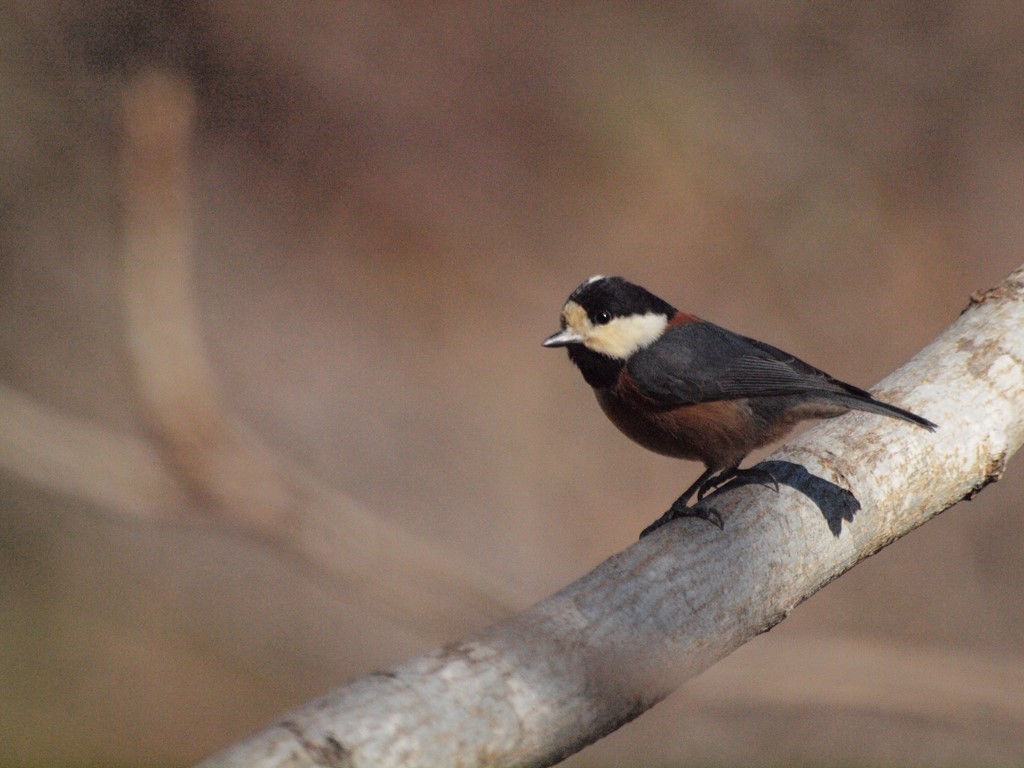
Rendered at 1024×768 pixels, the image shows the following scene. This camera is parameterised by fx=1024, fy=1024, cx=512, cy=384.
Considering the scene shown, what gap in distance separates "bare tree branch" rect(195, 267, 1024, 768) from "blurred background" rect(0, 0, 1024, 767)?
1366 mm

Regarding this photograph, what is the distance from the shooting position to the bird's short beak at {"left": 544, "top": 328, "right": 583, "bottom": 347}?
3176 millimetres

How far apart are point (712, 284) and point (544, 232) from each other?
1.09 metres

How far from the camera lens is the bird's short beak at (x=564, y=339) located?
10.4ft

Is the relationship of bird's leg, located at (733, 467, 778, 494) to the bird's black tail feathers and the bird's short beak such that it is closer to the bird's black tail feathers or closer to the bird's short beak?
the bird's black tail feathers

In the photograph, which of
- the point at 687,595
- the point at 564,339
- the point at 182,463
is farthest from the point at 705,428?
the point at 182,463

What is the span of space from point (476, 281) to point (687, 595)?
412 centimetres

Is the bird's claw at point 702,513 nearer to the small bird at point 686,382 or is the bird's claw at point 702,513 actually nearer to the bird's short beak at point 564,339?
the small bird at point 686,382

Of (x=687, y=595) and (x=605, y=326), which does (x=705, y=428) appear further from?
(x=687, y=595)

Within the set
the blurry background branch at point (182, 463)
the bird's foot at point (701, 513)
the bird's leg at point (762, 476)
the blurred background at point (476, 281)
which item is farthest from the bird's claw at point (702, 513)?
the blurred background at point (476, 281)

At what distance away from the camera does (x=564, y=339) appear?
3.18 meters

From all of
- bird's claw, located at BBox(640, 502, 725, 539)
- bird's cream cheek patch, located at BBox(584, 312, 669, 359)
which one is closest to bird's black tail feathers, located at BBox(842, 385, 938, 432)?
bird's claw, located at BBox(640, 502, 725, 539)

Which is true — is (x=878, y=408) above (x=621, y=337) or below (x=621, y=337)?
Result: below

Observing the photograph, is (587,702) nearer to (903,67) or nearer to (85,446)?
(85,446)

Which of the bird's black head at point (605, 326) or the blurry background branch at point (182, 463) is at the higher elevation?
the bird's black head at point (605, 326)
